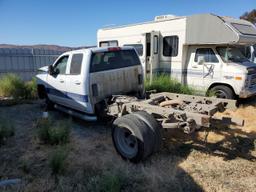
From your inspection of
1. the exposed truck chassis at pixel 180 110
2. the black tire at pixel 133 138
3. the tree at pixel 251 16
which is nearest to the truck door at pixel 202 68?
the exposed truck chassis at pixel 180 110

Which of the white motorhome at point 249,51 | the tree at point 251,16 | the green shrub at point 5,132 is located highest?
the tree at point 251,16

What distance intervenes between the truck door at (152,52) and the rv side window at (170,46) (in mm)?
316

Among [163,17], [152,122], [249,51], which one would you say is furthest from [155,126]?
[249,51]

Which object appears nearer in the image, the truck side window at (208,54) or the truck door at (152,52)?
the truck side window at (208,54)

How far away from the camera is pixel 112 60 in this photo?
6133mm

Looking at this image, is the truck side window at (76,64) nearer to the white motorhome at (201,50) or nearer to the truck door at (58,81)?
the truck door at (58,81)

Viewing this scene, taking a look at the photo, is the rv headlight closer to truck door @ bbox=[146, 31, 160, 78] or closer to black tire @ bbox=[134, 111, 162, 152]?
truck door @ bbox=[146, 31, 160, 78]

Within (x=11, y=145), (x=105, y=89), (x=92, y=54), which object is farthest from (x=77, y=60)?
(x=11, y=145)

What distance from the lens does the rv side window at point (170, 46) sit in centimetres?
911

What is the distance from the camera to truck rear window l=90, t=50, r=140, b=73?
18.8 ft

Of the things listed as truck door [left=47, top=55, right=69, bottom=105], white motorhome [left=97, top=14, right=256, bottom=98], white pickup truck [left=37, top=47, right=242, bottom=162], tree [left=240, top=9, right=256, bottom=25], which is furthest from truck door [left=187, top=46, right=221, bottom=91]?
tree [left=240, top=9, right=256, bottom=25]

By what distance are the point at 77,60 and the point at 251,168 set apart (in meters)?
4.30

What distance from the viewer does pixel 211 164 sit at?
4.19 meters

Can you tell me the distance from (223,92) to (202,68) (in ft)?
3.65
